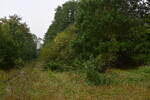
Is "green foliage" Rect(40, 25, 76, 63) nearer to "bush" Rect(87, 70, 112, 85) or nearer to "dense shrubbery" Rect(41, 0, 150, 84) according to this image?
"dense shrubbery" Rect(41, 0, 150, 84)

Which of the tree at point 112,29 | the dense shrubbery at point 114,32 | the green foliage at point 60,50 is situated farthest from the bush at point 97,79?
the green foliage at point 60,50

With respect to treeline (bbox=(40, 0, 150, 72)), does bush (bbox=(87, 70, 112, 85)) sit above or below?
below

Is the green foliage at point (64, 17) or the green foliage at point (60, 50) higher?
the green foliage at point (64, 17)

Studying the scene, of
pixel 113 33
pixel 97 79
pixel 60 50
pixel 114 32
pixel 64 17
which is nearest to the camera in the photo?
pixel 97 79

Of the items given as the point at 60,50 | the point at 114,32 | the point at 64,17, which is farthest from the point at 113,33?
the point at 64,17

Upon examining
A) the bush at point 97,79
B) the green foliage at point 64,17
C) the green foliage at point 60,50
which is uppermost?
the green foliage at point 64,17

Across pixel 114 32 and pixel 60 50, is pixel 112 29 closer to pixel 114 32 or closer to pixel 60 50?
pixel 114 32

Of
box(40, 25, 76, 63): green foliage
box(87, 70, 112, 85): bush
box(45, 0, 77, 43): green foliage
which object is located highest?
box(45, 0, 77, 43): green foliage

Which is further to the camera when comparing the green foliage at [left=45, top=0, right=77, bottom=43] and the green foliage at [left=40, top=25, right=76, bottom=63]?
the green foliage at [left=45, top=0, right=77, bottom=43]

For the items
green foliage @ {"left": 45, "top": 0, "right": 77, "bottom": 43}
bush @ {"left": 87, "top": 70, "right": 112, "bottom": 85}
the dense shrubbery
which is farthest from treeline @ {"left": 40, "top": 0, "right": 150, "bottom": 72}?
green foliage @ {"left": 45, "top": 0, "right": 77, "bottom": 43}

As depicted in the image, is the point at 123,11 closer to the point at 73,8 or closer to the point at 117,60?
the point at 117,60

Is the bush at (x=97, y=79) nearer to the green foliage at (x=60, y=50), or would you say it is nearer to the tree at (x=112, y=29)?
the tree at (x=112, y=29)

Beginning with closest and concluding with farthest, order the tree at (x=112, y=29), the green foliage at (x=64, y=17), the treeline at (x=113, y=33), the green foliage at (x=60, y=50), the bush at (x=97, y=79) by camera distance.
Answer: the bush at (x=97, y=79), the treeline at (x=113, y=33), the tree at (x=112, y=29), the green foliage at (x=60, y=50), the green foliage at (x=64, y=17)

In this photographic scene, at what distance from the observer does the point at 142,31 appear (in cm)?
2527
